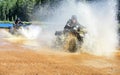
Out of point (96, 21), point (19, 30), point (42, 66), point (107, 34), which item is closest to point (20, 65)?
point (42, 66)

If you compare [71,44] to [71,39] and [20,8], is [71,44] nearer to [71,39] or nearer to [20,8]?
[71,39]

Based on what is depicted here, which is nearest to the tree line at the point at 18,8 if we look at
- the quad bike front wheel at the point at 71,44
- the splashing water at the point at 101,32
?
the splashing water at the point at 101,32

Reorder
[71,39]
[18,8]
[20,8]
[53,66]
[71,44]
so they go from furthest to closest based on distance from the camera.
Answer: [18,8], [20,8], [71,39], [71,44], [53,66]

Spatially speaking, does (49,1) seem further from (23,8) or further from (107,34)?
(107,34)

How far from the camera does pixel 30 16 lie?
79.4 meters

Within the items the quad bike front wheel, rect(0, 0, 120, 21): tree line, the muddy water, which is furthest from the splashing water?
rect(0, 0, 120, 21): tree line

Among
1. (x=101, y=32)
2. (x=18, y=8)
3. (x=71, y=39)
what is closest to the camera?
(x=71, y=39)

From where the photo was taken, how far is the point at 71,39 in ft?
60.7

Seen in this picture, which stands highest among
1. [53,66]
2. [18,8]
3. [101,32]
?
[18,8]

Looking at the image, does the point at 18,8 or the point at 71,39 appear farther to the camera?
the point at 18,8

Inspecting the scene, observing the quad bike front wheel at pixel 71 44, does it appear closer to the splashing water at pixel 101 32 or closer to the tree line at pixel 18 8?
the splashing water at pixel 101 32

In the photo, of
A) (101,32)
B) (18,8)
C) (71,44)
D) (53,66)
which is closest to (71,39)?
(71,44)

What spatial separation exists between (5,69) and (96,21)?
52.3ft

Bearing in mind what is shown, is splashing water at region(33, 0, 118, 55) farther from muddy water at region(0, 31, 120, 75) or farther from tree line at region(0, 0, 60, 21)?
tree line at region(0, 0, 60, 21)
